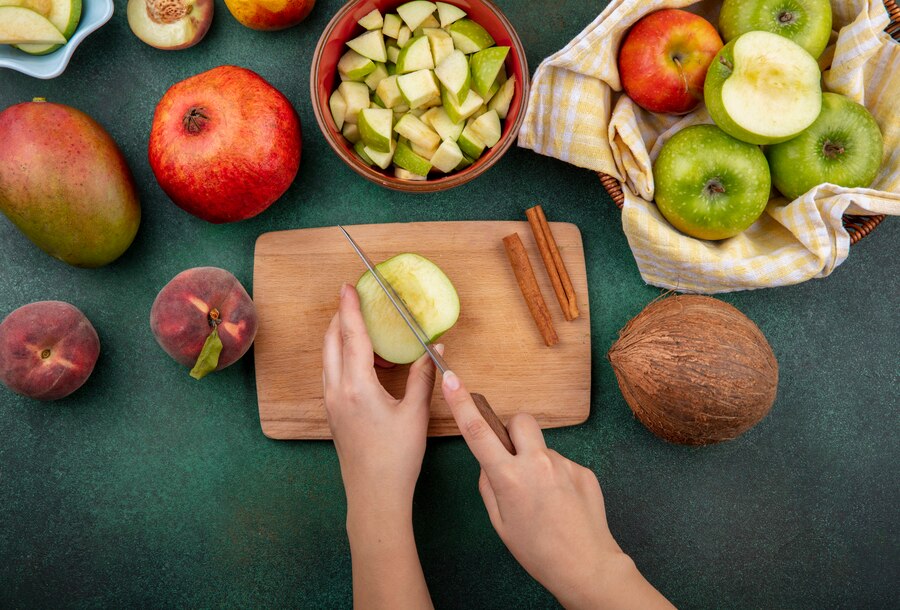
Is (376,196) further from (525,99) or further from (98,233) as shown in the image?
(98,233)

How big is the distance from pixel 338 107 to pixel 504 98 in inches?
13.2

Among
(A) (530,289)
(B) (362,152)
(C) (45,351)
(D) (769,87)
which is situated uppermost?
(D) (769,87)

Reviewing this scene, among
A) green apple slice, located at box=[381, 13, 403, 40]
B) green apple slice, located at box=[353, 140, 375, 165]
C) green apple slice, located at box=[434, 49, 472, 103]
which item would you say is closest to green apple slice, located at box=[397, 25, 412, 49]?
green apple slice, located at box=[381, 13, 403, 40]

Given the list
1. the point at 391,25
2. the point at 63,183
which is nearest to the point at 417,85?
the point at 391,25

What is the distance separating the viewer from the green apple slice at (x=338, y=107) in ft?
4.07

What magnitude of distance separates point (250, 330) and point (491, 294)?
50 cm

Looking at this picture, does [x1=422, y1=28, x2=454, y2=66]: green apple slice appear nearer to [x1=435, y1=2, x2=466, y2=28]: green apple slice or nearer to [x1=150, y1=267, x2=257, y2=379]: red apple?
[x1=435, y1=2, x2=466, y2=28]: green apple slice

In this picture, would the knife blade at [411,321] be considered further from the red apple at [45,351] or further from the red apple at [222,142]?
the red apple at [45,351]

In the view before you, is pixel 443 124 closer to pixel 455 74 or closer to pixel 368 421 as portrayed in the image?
pixel 455 74

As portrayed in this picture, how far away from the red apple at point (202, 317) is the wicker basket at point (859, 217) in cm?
77

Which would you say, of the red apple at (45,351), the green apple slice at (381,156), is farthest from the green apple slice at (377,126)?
the red apple at (45,351)

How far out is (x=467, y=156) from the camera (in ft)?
4.13

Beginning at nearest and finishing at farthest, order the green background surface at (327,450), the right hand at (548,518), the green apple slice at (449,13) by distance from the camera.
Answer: the right hand at (548,518) < the green apple slice at (449,13) < the green background surface at (327,450)

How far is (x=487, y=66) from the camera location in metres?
Result: 1.19
